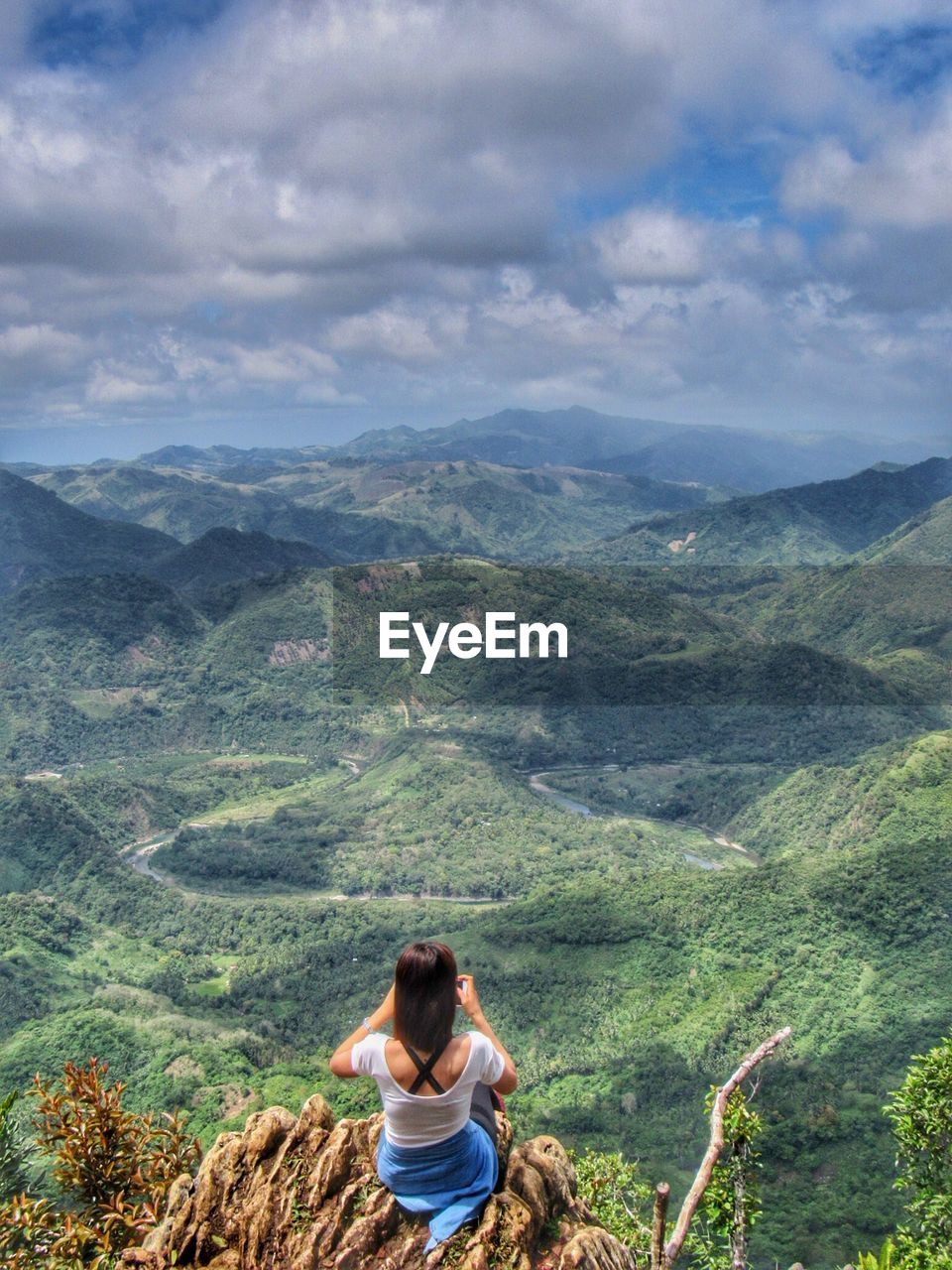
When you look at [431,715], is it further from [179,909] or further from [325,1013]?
[325,1013]

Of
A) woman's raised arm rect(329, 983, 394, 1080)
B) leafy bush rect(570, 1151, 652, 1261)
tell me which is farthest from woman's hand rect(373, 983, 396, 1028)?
leafy bush rect(570, 1151, 652, 1261)

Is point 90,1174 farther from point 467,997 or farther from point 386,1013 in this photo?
point 467,997

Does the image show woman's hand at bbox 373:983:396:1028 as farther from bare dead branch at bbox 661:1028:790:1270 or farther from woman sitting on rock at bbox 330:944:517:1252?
bare dead branch at bbox 661:1028:790:1270

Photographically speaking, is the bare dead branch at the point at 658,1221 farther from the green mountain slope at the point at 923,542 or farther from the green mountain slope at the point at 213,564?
the green mountain slope at the point at 213,564

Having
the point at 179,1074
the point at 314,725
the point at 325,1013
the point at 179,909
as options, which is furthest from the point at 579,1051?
the point at 314,725

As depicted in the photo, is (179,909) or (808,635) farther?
(808,635)

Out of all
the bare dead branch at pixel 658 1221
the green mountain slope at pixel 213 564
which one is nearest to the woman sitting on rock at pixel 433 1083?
the bare dead branch at pixel 658 1221

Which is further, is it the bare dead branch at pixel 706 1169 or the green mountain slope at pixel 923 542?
the green mountain slope at pixel 923 542
